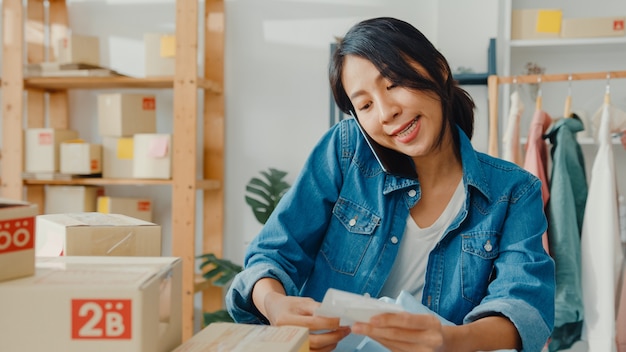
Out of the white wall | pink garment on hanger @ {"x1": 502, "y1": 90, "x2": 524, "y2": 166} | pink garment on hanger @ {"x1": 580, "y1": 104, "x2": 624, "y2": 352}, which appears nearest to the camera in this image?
pink garment on hanger @ {"x1": 580, "y1": 104, "x2": 624, "y2": 352}

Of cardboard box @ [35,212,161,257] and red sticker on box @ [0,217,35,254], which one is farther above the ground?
red sticker on box @ [0,217,35,254]

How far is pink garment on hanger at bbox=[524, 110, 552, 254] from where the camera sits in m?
2.58

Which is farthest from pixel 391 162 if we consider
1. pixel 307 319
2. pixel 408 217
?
pixel 307 319

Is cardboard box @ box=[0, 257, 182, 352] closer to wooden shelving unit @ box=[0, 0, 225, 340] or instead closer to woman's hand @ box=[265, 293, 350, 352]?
woman's hand @ box=[265, 293, 350, 352]

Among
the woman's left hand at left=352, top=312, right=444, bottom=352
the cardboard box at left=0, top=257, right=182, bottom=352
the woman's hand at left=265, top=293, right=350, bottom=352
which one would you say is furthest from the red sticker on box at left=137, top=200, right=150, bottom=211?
the cardboard box at left=0, top=257, right=182, bottom=352

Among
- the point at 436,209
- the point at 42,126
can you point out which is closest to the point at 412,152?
the point at 436,209

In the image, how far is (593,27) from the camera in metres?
3.08

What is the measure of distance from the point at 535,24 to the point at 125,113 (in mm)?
1946

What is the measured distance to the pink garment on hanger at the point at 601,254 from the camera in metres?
2.45

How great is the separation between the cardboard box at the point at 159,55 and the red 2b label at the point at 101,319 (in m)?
2.73

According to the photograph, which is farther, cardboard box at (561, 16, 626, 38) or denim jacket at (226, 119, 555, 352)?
cardboard box at (561, 16, 626, 38)

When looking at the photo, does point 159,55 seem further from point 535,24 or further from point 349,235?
point 349,235

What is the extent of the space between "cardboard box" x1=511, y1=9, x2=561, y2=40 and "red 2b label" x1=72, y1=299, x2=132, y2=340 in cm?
282

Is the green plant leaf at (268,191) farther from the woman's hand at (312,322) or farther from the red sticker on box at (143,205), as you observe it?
the woman's hand at (312,322)
